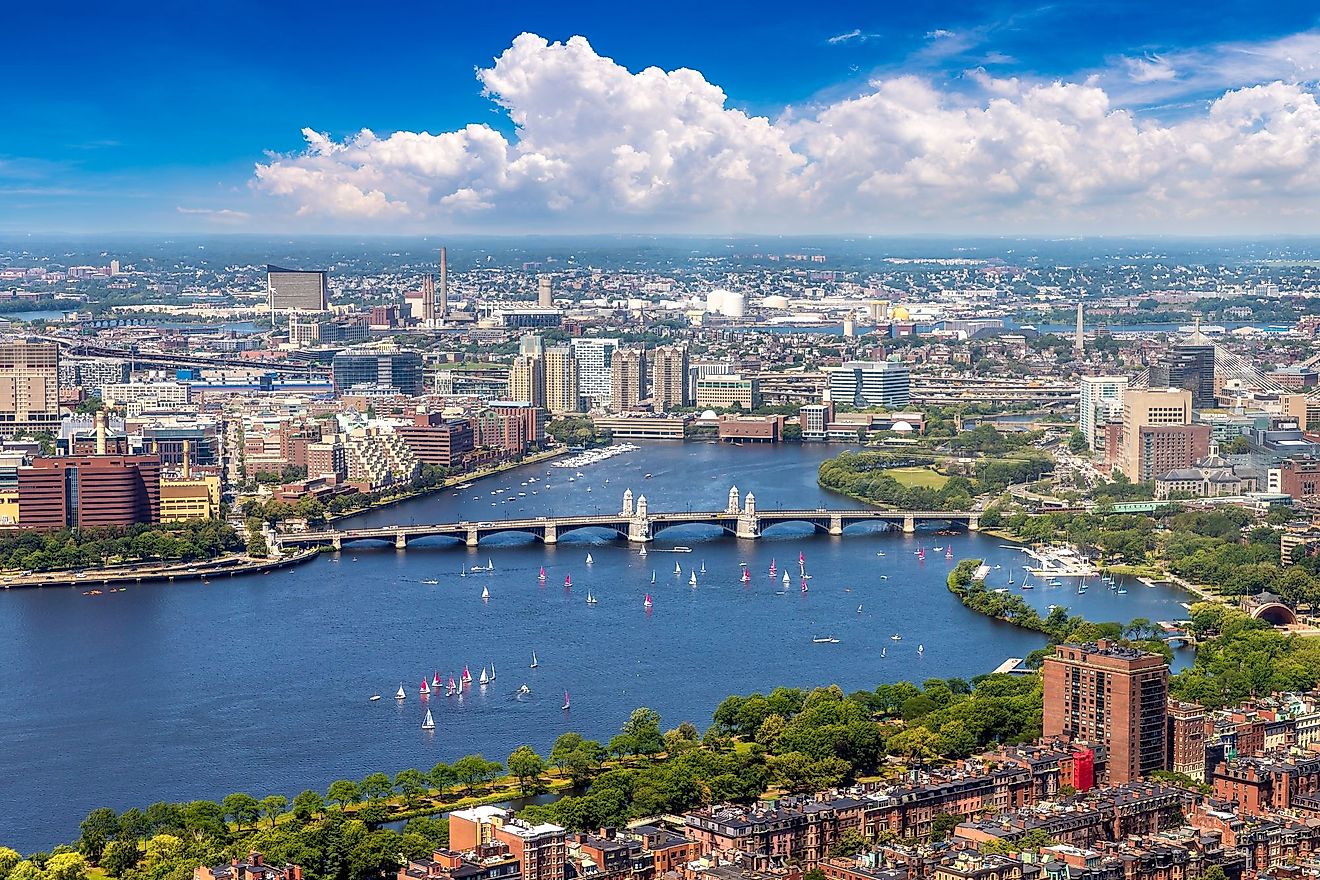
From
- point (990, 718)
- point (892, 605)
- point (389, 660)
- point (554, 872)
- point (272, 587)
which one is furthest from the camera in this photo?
point (272, 587)

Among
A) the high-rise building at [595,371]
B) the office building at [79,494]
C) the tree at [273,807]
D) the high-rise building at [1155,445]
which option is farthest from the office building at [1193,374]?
the tree at [273,807]

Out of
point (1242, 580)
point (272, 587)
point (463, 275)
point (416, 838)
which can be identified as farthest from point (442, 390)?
point (463, 275)

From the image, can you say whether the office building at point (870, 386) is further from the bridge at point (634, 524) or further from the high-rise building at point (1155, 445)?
the bridge at point (634, 524)

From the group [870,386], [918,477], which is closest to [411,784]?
[918,477]

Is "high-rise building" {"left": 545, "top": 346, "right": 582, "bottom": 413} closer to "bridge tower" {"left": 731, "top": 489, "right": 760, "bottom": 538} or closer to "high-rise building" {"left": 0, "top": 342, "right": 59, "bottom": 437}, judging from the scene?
"high-rise building" {"left": 0, "top": 342, "right": 59, "bottom": 437}

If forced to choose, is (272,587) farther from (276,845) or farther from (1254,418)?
(1254,418)

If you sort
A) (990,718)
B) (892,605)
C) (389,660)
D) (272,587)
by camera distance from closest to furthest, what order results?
(990,718) → (389,660) → (892,605) → (272,587)

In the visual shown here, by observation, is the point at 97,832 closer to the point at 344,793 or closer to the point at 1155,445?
the point at 344,793
